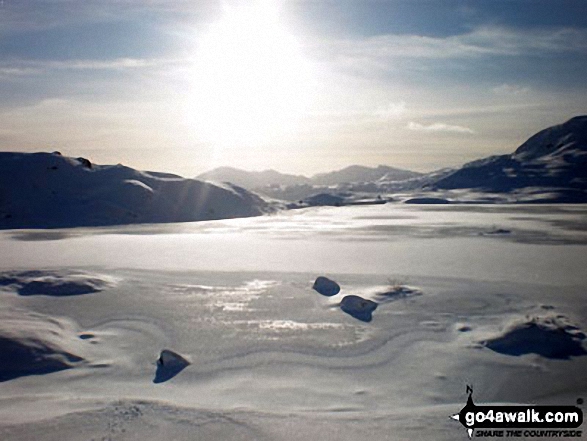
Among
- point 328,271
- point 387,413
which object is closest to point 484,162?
point 328,271

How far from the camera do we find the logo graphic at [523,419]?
7.38 meters

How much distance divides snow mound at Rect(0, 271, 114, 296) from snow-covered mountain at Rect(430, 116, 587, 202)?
135 metres

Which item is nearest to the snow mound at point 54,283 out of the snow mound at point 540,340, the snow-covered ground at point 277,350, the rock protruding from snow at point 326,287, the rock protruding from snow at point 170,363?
the snow-covered ground at point 277,350

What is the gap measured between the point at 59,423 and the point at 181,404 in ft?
6.40

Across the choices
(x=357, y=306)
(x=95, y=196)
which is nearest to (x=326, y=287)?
(x=357, y=306)

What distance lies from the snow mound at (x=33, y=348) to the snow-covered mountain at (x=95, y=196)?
51544mm

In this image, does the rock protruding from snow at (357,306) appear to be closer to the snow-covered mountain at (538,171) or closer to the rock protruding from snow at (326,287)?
the rock protruding from snow at (326,287)

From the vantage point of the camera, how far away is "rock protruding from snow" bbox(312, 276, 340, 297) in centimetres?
1639

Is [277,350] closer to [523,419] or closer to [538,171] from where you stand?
[523,419]

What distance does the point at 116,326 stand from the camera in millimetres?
13016

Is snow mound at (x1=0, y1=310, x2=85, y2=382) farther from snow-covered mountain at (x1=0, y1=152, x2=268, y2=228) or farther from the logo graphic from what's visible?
snow-covered mountain at (x1=0, y1=152, x2=268, y2=228)

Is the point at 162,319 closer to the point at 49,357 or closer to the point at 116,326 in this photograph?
the point at 116,326

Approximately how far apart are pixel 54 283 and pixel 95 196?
5737 centimetres

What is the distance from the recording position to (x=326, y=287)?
16719mm
